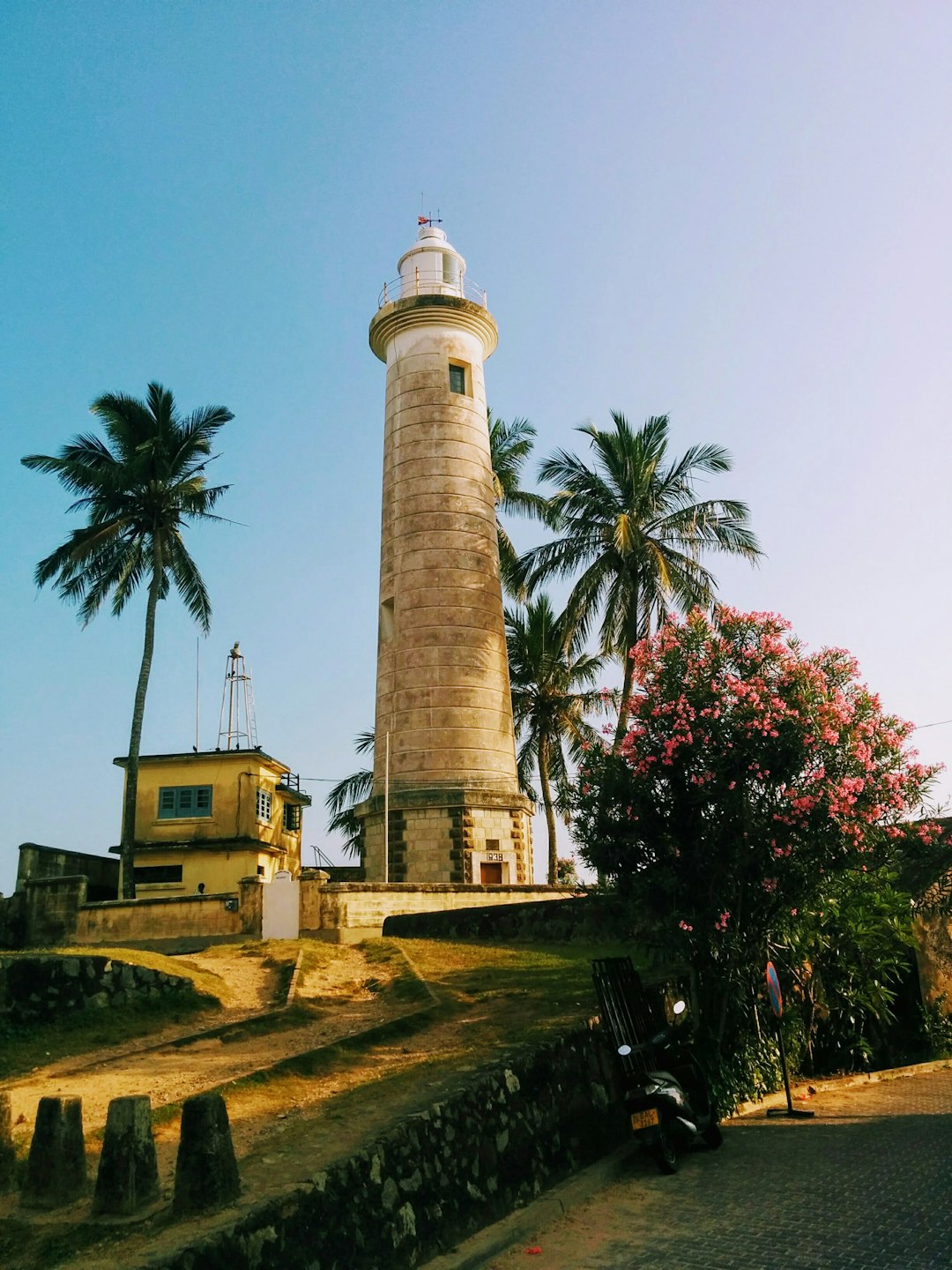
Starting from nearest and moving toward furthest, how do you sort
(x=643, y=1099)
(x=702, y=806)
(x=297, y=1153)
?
(x=297, y=1153), (x=643, y=1099), (x=702, y=806)

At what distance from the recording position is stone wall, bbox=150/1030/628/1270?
18.8ft

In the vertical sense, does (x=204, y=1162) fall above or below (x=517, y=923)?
below

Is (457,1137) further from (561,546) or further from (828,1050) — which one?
(561,546)

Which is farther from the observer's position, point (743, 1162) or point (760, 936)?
point (760, 936)

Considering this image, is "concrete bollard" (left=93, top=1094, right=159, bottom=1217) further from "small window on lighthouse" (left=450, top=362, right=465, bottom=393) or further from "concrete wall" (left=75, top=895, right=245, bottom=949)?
"small window on lighthouse" (left=450, top=362, right=465, bottom=393)

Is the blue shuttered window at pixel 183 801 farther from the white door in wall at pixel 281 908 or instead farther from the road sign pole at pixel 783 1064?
the road sign pole at pixel 783 1064

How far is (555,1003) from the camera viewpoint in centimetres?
1195

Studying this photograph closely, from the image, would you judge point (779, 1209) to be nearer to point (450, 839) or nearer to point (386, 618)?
point (450, 839)

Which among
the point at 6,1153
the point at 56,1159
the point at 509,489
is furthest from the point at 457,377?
the point at 56,1159

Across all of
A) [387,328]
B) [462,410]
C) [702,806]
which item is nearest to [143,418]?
[387,328]

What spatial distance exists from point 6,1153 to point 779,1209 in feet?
18.3

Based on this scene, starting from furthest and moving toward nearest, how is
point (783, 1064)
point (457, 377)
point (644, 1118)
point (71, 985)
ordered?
point (457, 377)
point (71, 985)
point (783, 1064)
point (644, 1118)

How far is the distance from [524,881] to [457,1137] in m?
20.3

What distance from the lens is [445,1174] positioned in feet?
23.7
